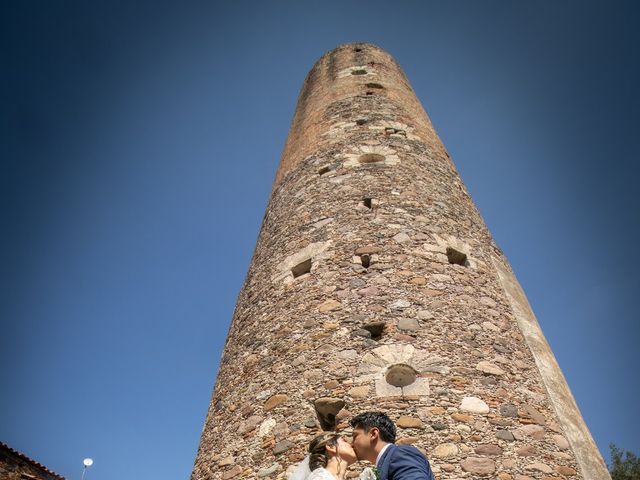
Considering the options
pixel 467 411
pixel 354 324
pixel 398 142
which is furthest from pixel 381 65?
pixel 467 411

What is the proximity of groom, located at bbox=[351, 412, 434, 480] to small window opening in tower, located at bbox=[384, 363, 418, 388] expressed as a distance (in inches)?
56.9

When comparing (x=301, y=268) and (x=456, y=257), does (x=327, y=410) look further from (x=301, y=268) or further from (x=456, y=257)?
(x=456, y=257)

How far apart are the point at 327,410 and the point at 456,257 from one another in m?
2.56

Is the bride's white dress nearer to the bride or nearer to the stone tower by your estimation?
the bride

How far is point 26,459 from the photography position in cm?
1098

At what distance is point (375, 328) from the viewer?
4.71 m

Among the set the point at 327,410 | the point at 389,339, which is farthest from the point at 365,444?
the point at 389,339

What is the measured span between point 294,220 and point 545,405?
12.2ft

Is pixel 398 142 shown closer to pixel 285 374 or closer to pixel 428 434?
Answer: pixel 285 374

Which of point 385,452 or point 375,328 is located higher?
point 375,328

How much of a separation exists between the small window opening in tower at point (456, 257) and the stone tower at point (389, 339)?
20 millimetres

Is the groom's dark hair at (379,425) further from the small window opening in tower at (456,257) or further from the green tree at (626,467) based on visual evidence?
the green tree at (626,467)

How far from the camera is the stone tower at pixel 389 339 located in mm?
4031

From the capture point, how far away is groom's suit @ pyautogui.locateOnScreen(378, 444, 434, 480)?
2.31m
